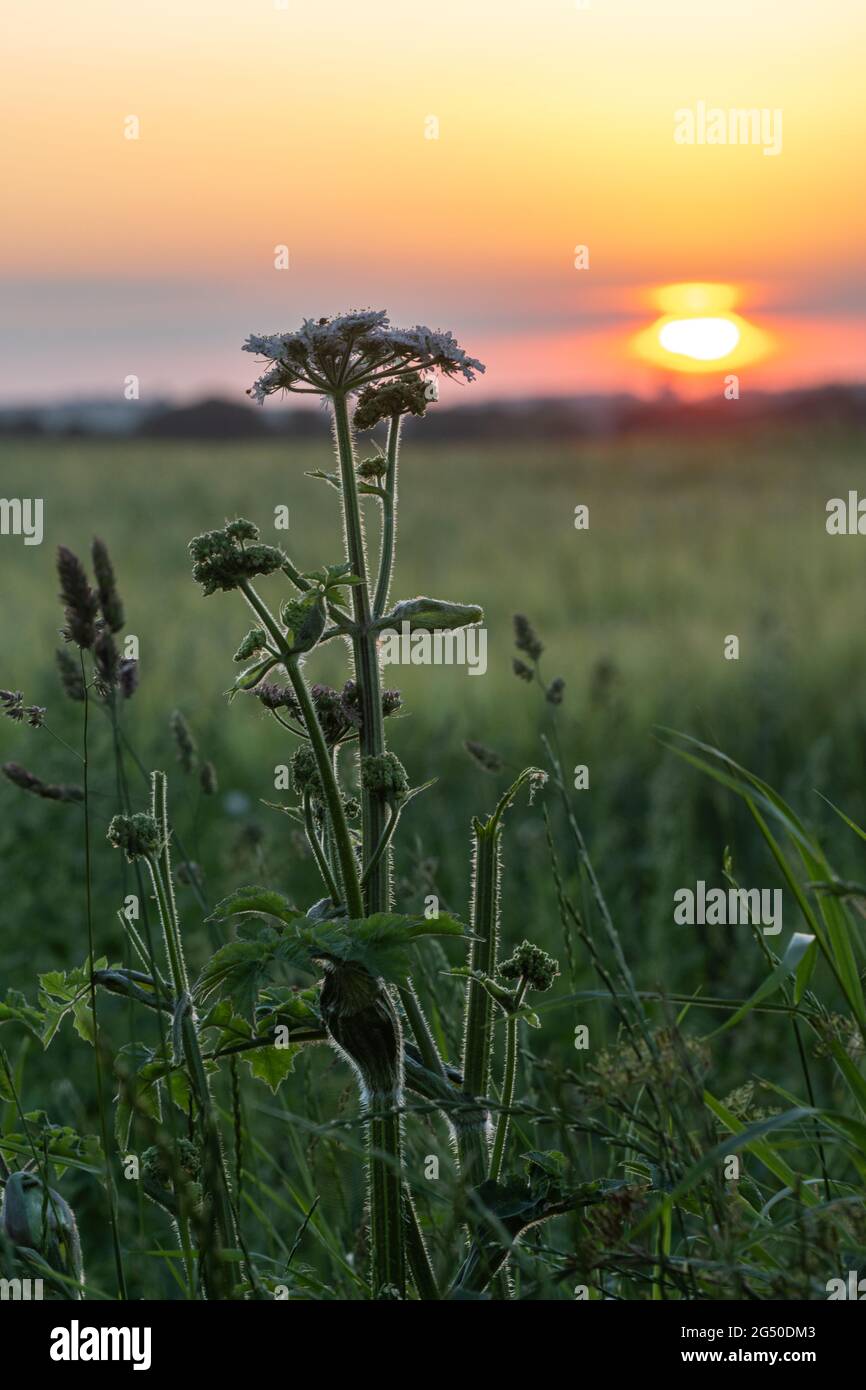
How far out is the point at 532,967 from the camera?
1610mm

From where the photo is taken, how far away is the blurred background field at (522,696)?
13.6 ft

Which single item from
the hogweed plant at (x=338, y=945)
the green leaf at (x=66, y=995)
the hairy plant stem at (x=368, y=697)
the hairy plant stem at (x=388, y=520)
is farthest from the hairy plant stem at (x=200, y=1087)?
the hairy plant stem at (x=388, y=520)

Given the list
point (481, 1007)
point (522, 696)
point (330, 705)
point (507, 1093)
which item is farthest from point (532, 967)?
point (522, 696)

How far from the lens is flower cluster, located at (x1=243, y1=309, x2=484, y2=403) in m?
1.61

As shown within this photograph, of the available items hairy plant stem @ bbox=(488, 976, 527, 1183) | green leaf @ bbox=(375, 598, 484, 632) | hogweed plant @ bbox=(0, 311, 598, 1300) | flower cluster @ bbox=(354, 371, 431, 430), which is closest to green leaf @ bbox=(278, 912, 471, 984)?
hogweed plant @ bbox=(0, 311, 598, 1300)

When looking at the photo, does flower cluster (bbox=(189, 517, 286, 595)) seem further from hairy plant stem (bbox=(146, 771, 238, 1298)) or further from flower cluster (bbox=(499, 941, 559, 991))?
flower cluster (bbox=(499, 941, 559, 991))

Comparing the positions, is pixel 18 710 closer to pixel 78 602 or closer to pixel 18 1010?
pixel 78 602

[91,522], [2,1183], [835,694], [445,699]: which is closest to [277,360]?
[2,1183]

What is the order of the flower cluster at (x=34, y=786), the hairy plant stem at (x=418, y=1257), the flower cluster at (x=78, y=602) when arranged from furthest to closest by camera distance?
the flower cluster at (x=34, y=786)
the hairy plant stem at (x=418, y=1257)
the flower cluster at (x=78, y=602)

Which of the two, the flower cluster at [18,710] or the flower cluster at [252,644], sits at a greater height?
the flower cluster at [252,644]

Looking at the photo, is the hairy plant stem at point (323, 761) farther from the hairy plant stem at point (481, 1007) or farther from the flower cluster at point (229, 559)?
the hairy plant stem at point (481, 1007)

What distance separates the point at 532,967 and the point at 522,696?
6949 millimetres

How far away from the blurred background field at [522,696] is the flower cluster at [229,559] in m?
0.39
